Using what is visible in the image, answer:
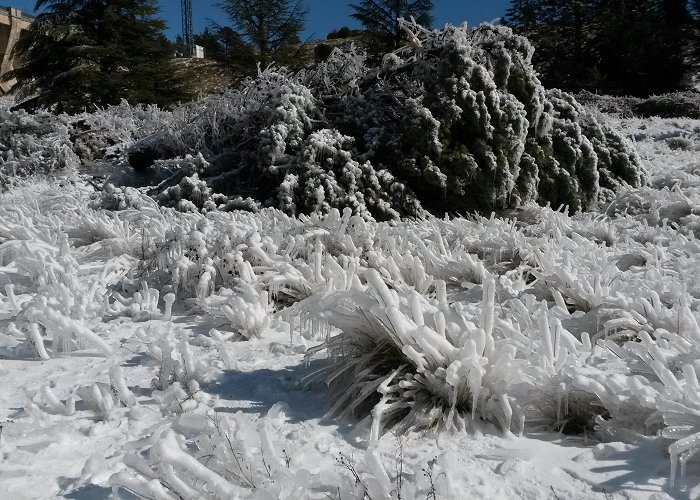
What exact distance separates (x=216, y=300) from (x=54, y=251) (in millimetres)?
1603

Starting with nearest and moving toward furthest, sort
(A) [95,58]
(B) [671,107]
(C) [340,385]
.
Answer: (C) [340,385] → (A) [95,58] → (B) [671,107]

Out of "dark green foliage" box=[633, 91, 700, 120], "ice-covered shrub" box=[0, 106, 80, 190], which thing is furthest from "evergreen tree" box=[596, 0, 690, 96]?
"ice-covered shrub" box=[0, 106, 80, 190]

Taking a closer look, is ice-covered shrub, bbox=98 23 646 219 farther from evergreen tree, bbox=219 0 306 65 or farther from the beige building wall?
the beige building wall

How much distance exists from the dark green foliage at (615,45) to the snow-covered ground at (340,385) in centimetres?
2334

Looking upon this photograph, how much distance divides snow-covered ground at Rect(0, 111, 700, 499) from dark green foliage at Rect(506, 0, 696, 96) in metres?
23.3

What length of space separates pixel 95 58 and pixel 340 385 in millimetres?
16407

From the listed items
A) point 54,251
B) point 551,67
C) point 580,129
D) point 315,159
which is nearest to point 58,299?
point 54,251

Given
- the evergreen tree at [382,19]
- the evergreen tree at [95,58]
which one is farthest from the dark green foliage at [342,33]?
the evergreen tree at [95,58]

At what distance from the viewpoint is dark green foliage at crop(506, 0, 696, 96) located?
23.7 meters

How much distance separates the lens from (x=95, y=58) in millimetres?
15617

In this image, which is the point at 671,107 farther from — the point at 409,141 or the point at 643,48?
the point at 409,141

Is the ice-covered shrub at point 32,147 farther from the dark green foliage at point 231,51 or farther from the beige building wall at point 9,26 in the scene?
the beige building wall at point 9,26

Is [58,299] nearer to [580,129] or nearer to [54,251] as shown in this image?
[54,251]

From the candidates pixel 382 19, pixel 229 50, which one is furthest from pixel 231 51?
pixel 382 19
